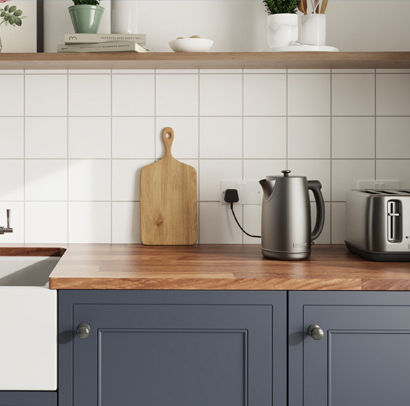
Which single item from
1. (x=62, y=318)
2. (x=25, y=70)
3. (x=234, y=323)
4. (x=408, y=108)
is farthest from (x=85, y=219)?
(x=408, y=108)

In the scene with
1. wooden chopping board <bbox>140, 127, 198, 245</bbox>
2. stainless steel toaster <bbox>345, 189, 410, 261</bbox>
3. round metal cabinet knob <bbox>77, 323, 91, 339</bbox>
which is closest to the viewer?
round metal cabinet knob <bbox>77, 323, 91, 339</bbox>

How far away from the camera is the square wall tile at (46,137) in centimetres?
199

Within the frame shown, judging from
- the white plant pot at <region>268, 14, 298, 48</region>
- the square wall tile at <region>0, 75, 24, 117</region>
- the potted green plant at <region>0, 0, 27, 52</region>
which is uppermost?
the potted green plant at <region>0, 0, 27, 52</region>

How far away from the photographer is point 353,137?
1997mm

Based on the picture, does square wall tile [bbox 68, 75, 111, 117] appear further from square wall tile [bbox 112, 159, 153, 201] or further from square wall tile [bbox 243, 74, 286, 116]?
square wall tile [bbox 243, 74, 286, 116]

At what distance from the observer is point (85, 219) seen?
79.4 inches

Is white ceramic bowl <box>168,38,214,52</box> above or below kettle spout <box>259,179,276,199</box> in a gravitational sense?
above

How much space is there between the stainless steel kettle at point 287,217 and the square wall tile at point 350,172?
435mm

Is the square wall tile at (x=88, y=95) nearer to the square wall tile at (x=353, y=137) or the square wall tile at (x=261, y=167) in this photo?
the square wall tile at (x=261, y=167)

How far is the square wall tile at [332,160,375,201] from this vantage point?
78.9 inches

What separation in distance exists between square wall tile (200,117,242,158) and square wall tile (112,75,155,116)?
0.67 feet

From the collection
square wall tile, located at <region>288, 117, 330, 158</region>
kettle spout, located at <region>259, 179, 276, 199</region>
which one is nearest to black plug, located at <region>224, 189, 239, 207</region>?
square wall tile, located at <region>288, 117, 330, 158</region>

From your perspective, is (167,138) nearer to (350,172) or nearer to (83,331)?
(350,172)

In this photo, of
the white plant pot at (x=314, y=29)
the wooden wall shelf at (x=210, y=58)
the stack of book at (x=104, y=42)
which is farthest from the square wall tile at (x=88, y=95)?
the white plant pot at (x=314, y=29)
